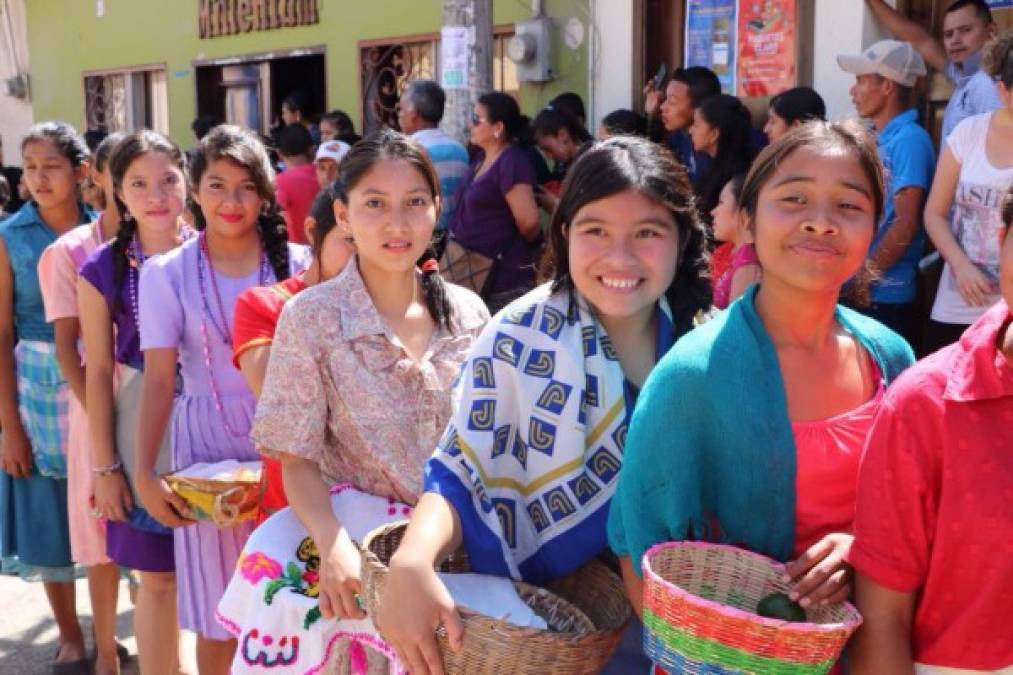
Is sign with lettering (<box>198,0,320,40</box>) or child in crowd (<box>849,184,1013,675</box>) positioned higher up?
sign with lettering (<box>198,0,320,40</box>)

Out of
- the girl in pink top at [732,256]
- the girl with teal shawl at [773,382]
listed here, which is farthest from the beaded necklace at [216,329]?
the girl with teal shawl at [773,382]

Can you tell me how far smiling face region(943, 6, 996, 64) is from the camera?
4.50 m

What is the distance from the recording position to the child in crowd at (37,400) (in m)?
3.75

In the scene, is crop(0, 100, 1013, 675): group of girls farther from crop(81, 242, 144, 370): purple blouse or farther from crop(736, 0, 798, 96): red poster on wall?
crop(736, 0, 798, 96): red poster on wall

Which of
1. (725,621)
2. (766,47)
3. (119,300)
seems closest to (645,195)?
(725,621)

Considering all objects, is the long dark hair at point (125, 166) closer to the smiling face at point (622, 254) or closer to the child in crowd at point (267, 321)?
the child in crowd at point (267, 321)

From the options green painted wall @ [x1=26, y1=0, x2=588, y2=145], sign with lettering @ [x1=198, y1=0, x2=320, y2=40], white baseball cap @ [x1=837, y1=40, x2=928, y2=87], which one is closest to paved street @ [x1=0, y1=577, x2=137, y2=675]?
white baseball cap @ [x1=837, y1=40, x2=928, y2=87]

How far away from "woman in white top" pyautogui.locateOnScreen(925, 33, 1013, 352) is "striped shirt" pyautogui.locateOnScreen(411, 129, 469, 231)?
2480mm

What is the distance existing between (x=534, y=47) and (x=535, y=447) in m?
5.48

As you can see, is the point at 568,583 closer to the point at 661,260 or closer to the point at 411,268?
the point at 661,260

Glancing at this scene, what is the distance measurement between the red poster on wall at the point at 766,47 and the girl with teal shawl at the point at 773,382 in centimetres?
426

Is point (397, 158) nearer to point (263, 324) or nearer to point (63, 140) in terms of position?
point (263, 324)

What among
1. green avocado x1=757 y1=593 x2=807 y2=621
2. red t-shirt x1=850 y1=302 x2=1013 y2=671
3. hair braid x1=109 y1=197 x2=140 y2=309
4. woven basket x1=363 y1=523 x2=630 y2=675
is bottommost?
woven basket x1=363 y1=523 x2=630 y2=675

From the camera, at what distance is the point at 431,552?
166 centimetres
